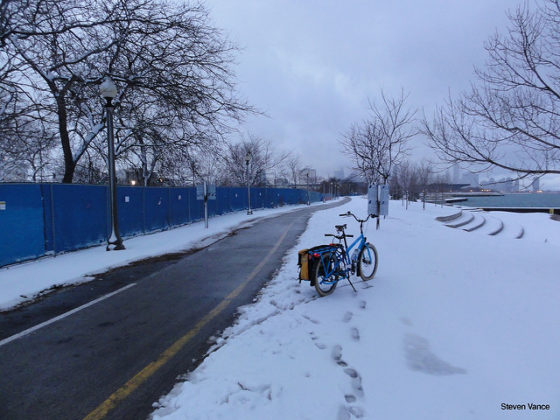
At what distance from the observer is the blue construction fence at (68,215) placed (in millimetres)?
8383

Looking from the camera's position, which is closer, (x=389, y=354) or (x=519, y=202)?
(x=389, y=354)

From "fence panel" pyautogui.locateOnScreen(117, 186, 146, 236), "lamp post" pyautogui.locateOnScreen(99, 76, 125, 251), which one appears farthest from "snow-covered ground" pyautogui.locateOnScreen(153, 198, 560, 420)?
"fence panel" pyautogui.locateOnScreen(117, 186, 146, 236)

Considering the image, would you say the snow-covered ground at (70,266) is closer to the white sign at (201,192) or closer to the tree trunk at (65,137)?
the white sign at (201,192)

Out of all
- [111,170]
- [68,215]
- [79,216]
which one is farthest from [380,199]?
[68,215]

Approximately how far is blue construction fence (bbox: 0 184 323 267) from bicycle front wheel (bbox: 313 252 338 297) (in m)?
8.09

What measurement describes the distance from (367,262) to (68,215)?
30.2ft

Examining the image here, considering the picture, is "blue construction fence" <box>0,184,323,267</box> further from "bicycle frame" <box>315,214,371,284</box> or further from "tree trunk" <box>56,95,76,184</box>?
"bicycle frame" <box>315,214,371,284</box>

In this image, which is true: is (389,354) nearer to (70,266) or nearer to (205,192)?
(70,266)

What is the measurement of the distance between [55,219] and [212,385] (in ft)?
29.9

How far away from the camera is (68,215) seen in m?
10.1

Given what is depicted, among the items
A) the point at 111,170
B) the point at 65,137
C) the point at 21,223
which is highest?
the point at 65,137

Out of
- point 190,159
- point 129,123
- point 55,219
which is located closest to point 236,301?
point 55,219

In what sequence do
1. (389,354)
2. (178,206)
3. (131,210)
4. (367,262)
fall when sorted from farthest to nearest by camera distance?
(178,206), (131,210), (367,262), (389,354)

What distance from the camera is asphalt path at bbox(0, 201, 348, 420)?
2.88 meters
